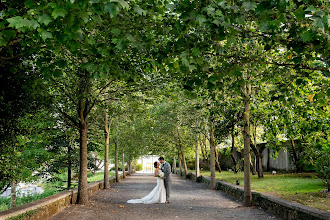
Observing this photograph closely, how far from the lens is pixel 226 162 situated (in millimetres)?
38344

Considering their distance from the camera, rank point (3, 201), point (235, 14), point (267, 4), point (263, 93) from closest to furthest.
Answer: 1. point (267, 4)
2. point (235, 14)
3. point (263, 93)
4. point (3, 201)

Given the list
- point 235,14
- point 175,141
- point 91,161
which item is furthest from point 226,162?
point 235,14

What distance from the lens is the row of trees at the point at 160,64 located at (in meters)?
4.43

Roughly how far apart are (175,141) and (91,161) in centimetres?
1158

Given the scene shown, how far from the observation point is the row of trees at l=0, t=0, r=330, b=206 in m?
4.43

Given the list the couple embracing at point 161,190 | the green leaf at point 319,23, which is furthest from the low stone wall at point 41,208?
the green leaf at point 319,23

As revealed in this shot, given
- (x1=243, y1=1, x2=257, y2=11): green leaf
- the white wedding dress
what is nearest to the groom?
Result: the white wedding dress

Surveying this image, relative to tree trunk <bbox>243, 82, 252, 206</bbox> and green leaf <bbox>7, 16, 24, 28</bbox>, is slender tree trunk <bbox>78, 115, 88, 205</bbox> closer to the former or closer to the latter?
tree trunk <bbox>243, 82, 252, 206</bbox>

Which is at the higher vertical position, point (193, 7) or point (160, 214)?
point (193, 7)

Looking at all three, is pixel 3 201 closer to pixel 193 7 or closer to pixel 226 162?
pixel 193 7

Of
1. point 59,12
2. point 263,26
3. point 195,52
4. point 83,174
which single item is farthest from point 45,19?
point 83,174

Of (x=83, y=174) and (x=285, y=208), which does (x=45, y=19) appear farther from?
(x=83, y=174)

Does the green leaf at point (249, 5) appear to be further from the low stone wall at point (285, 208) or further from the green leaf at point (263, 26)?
the low stone wall at point (285, 208)

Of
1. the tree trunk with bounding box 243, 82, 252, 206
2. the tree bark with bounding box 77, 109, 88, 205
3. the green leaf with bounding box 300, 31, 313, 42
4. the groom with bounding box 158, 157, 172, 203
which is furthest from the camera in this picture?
the groom with bounding box 158, 157, 172, 203
